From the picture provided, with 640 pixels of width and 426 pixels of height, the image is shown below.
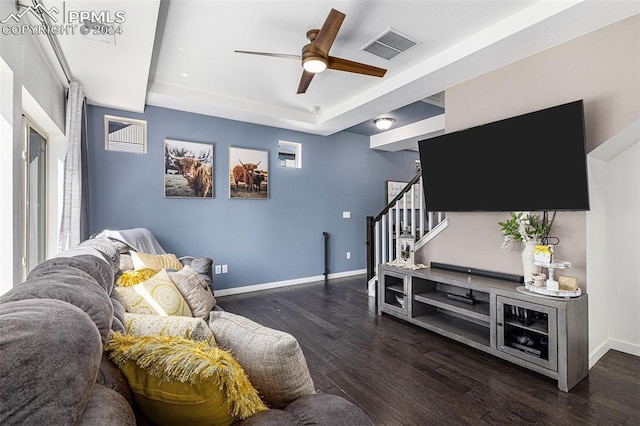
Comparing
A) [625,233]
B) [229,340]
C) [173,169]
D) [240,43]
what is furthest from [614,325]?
[173,169]

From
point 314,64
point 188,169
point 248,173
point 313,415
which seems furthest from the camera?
point 248,173

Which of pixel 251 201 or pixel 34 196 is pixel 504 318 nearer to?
pixel 251 201

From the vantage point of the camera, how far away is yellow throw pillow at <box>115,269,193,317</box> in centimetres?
162

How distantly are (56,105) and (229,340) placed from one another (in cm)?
305

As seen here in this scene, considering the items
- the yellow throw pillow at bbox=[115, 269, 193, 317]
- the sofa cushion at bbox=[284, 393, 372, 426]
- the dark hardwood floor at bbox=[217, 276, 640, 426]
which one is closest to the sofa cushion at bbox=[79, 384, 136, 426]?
the sofa cushion at bbox=[284, 393, 372, 426]

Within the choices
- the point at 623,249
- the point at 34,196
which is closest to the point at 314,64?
the point at 34,196

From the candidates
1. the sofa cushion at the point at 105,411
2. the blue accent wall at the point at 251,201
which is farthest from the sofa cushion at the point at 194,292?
the blue accent wall at the point at 251,201

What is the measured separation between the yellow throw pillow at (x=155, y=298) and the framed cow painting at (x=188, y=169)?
2.36 metres

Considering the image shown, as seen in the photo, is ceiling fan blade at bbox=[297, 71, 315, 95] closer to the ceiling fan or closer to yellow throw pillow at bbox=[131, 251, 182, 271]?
the ceiling fan

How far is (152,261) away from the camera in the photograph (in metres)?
2.79

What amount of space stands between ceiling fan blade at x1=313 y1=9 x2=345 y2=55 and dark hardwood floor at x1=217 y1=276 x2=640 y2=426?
7.93 ft

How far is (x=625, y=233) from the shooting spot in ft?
8.45

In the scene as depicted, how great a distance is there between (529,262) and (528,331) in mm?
530

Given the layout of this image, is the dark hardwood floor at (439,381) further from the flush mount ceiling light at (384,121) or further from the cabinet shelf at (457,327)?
the flush mount ceiling light at (384,121)
